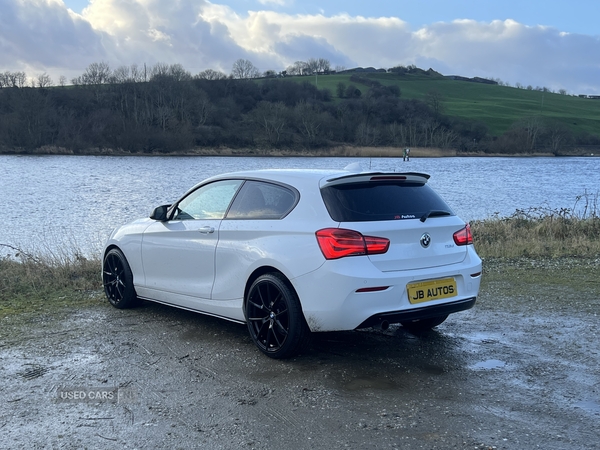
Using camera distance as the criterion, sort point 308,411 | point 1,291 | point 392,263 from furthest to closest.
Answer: point 1,291
point 392,263
point 308,411

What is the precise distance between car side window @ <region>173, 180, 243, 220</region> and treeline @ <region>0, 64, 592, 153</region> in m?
67.4

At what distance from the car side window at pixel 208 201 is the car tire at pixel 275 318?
98 cm

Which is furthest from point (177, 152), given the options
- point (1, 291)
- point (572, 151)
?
point (1, 291)

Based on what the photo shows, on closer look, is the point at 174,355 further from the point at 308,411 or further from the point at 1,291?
the point at 1,291

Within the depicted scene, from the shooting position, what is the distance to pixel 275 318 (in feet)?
17.1

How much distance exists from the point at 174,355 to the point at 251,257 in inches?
43.2

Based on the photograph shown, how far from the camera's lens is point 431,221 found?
17.3 feet

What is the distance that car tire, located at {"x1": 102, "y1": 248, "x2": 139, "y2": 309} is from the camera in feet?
23.4

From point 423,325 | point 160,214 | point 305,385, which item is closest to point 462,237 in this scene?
point 423,325

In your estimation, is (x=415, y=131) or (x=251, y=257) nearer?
(x=251, y=257)

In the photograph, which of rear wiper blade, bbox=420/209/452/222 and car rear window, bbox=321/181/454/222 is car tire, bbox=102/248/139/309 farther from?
rear wiper blade, bbox=420/209/452/222

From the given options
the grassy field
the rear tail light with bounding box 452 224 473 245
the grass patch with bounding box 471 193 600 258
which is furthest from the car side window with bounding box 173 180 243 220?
the grassy field
